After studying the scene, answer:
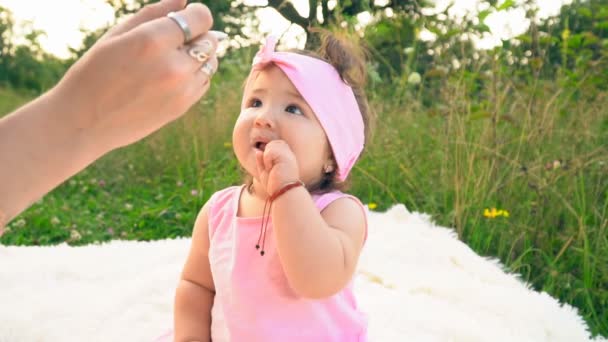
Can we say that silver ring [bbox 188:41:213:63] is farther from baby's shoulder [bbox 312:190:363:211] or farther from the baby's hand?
baby's shoulder [bbox 312:190:363:211]

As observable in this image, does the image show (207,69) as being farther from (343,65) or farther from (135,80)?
(343,65)

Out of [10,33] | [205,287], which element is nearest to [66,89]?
[205,287]

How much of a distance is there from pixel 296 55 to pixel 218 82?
3824 mm

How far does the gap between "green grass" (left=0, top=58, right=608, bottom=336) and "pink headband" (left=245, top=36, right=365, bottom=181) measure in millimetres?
1315

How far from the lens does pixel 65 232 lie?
3.31 metres

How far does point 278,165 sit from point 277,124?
0.35 ft

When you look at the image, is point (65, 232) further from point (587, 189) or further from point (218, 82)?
point (587, 189)

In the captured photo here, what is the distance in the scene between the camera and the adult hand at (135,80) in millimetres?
814

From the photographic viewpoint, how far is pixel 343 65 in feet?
4.73

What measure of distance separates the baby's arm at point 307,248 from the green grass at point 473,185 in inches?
56.6

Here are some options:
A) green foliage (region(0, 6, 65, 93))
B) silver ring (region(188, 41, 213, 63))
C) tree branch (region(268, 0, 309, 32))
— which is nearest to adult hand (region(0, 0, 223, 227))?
silver ring (region(188, 41, 213, 63))

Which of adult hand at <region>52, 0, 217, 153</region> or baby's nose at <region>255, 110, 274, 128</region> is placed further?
baby's nose at <region>255, 110, 274, 128</region>

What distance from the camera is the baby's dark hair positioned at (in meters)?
1.44

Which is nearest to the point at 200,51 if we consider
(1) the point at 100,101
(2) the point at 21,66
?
(1) the point at 100,101
